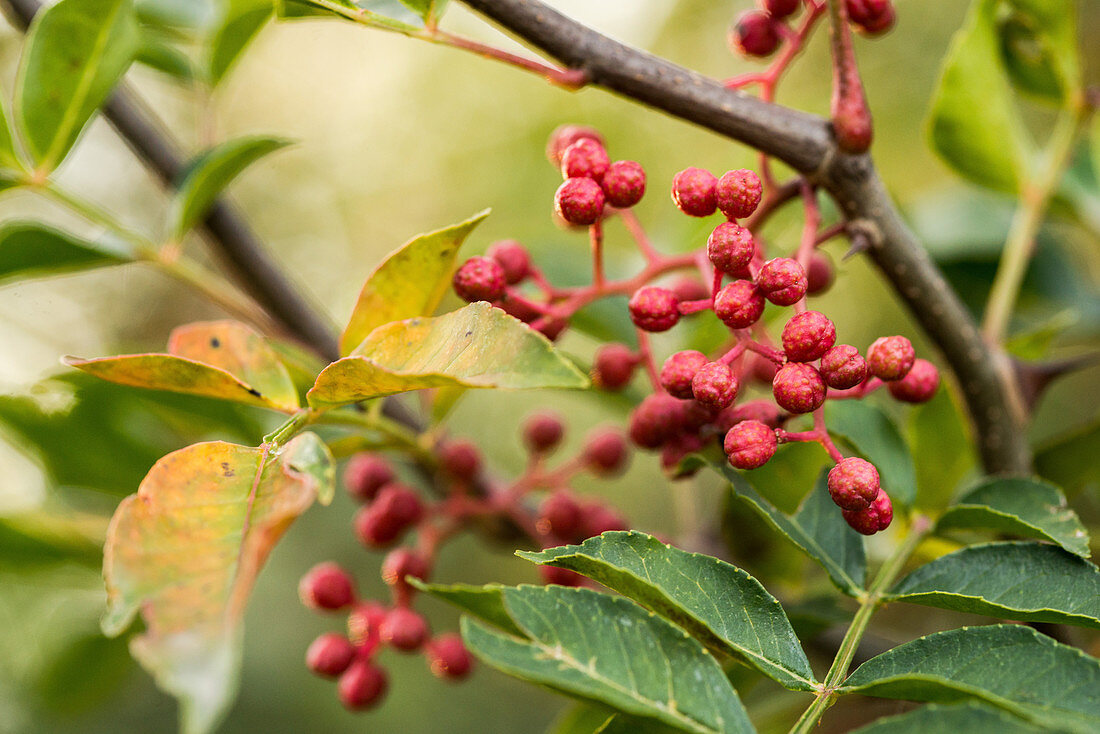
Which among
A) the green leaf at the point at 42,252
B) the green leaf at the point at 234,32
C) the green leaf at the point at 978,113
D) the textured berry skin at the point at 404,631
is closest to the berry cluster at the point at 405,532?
the textured berry skin at the point at 404,631

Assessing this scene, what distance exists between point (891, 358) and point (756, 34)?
0.58 m

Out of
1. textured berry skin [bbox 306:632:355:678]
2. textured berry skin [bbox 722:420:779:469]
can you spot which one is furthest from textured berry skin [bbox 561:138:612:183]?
textured berry skin [bbox 306:632:355:678]

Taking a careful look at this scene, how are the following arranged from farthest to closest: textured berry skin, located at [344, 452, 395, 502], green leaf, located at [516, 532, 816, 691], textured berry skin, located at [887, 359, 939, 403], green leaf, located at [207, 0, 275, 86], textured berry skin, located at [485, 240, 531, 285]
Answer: textured berry skin, located at [344, 452, 395, 502] < green leaf, located at [207, 0, 275, 86] < textured berry skin, located at [485, 240, 531, 285] < textured berry skin, located at [887, 359, 939, 403] < green leaf, located at [516, 532, 816, 691]

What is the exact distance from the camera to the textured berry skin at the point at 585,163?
100cm

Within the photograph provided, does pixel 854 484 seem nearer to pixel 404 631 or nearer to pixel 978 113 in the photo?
pixel 404 631

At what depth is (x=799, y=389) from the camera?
838 mm

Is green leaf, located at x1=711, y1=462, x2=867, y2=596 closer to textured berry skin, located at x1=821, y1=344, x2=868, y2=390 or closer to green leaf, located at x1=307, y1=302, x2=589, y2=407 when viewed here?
textured berry skin, located at x1=821, y1=344, x2=868, y2=390

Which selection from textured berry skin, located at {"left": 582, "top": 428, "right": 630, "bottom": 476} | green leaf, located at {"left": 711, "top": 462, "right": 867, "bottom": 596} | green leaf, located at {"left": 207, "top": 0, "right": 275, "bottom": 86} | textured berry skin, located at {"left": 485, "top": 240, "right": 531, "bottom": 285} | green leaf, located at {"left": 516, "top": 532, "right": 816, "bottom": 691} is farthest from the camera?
textured berry skin, located at {"left": 582, "top": 428, "right": 630, "bottom": 476}

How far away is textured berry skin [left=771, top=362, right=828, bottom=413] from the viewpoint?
84 centimetres

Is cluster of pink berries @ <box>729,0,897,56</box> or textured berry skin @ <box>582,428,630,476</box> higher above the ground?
cluster of pink berries @ <box>729,0,897,56</box>

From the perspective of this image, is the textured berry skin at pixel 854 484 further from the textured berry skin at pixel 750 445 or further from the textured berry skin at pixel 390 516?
the textured berry skin at pixel 390 516

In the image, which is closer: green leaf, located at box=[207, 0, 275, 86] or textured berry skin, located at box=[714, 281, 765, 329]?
textured berry skin, located at box=[714, 281, 765, 329]

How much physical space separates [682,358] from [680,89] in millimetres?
308

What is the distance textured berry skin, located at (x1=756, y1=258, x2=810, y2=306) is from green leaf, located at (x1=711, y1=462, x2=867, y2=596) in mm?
196
